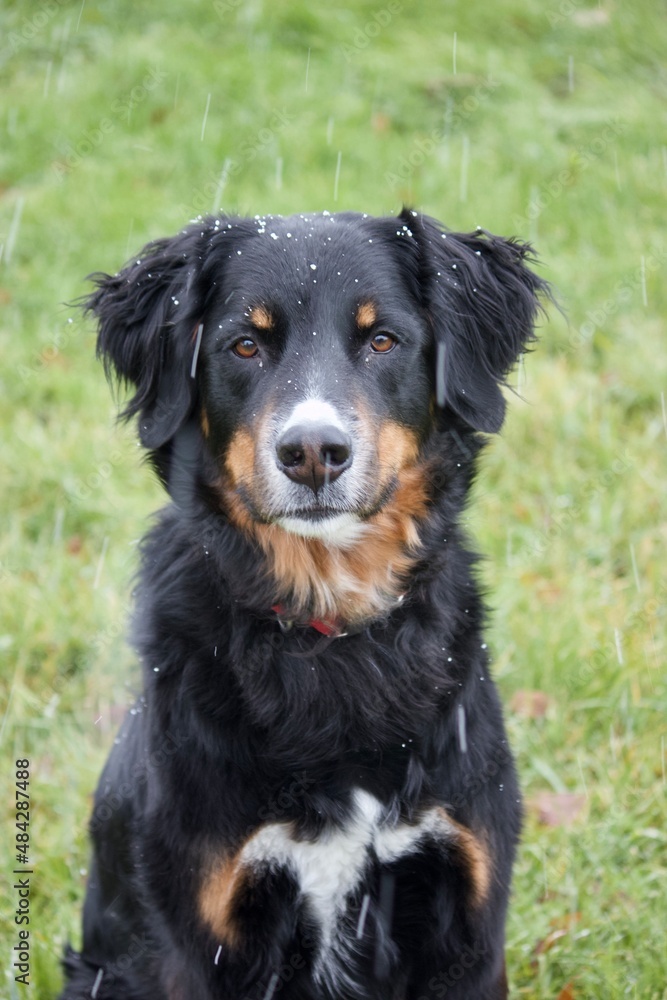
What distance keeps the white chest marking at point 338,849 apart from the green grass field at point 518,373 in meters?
0.99

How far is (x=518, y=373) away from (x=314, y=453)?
2.82m

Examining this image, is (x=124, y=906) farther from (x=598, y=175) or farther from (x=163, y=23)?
(x=163, y=23)

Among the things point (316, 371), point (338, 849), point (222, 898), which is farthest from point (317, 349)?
point (222, 898)

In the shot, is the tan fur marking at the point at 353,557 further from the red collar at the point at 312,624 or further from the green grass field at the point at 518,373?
the green grass field at the point at 518,373

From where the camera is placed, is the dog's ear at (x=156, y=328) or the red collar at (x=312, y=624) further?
the dog's ear at (x=156, y=328)

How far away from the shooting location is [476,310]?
127 inches

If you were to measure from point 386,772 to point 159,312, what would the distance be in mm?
1515

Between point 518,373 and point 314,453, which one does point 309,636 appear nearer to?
point 314,453

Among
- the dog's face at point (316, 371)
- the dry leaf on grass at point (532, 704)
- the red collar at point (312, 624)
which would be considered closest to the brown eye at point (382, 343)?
the dog's face at point (316, 371)

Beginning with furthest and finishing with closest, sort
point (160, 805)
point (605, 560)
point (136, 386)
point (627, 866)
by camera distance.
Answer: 1. point (605, 560)
2. point (627, 866)
3. point (136, 386)
4. point (160, 805)

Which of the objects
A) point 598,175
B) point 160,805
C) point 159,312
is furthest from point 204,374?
point 598,175

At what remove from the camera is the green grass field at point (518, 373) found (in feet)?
12.6

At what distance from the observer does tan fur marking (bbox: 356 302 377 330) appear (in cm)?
293

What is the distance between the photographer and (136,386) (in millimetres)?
3318
